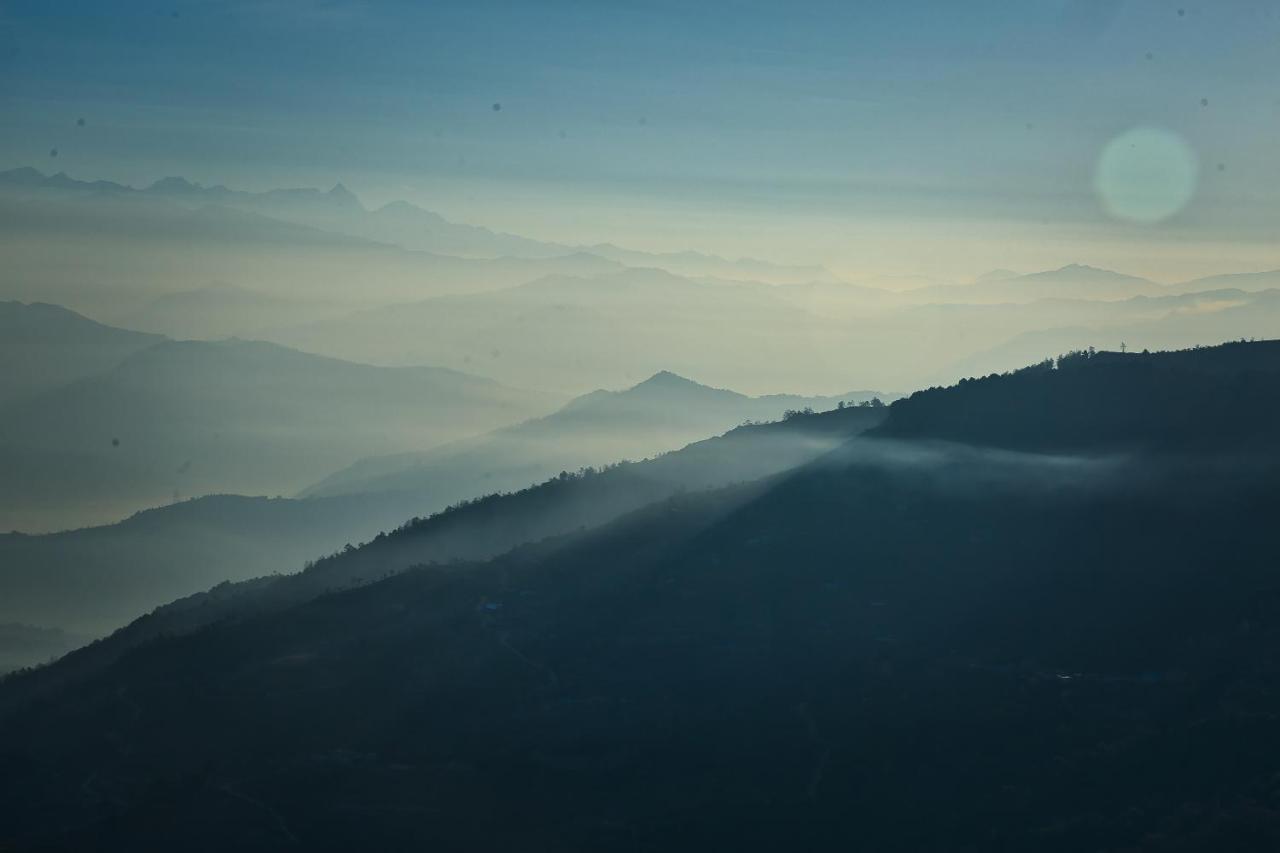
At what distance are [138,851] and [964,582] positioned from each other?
4964cm

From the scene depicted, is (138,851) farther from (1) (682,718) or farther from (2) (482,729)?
(1) (682,718)

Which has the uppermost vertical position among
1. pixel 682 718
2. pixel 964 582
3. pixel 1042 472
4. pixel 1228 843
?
pixel 1042 472

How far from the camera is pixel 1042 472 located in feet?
300

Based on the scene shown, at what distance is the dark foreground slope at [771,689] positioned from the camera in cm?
6531

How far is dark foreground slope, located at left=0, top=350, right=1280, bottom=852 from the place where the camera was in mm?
65312

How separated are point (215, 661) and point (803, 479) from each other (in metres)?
43.4

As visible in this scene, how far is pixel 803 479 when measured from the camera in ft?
323

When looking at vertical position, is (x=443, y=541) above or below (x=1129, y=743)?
above

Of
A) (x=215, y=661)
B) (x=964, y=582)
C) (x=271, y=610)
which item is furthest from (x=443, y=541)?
(x=964, y=582)

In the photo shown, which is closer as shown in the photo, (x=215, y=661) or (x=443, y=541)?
(x=215, y=661)

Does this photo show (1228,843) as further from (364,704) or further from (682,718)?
(364,704)

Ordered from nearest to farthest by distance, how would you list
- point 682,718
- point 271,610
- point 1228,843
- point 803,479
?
point 1228,843, point 682,718, point 803,479, point 271,610

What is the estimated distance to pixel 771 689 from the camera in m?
76.1

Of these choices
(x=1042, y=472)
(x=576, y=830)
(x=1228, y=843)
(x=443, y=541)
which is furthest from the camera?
(x=443, y=541)
